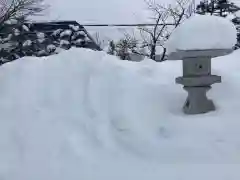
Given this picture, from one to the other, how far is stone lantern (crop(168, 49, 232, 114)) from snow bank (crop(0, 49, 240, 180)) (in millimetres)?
136

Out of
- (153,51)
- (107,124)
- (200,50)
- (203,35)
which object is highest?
(203,35)

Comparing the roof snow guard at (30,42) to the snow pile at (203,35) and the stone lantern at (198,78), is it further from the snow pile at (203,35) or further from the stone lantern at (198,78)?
the stone lantern at (198,78)

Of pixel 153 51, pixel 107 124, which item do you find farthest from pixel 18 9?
pixel 107 124

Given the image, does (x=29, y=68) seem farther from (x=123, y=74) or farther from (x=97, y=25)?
(x=97, y=25)

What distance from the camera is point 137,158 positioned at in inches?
134

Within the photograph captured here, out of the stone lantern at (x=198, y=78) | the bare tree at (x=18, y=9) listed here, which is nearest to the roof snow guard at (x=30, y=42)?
the bare tree at (x=18, y=9)

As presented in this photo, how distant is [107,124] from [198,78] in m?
1.01

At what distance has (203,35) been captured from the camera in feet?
12.5

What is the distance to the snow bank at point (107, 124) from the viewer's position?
3268mm

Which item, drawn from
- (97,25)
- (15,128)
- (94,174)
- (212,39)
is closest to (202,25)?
(212,39)

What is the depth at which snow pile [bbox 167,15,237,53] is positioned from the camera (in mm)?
3740

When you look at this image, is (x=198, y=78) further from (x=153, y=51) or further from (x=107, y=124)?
(x=153, y=51)

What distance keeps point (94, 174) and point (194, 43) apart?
1.58 meters

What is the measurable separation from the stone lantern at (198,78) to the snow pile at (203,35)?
0.07 m
